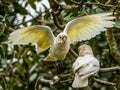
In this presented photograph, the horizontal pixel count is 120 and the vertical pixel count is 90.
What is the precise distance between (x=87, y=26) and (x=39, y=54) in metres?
0.77

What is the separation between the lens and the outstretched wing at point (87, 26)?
1.23 meters

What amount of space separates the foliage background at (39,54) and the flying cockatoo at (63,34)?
4.2 inches

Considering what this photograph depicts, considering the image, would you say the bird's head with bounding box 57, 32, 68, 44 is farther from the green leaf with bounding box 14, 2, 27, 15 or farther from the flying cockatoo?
the green leaf with bounding box 14, 2, 27, 15

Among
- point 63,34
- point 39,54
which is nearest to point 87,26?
point 63,34

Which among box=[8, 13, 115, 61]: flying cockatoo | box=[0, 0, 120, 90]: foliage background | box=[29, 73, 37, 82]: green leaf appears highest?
box=[8, 13, 115, 61]: flying cockatoo

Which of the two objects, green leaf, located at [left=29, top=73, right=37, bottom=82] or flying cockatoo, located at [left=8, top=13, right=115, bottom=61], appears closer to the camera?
flying cockatoo, located at [left=8, top=13, right=115, bottom=61]

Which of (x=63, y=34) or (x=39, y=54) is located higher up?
(x=63, y=34)

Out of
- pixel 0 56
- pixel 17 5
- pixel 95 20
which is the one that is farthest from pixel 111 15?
pixel 0 56

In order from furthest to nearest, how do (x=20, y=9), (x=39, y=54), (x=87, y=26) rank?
(x=39, y=54), (x=20, y=9), (x=87, y=26)

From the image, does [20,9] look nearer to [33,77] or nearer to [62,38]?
[33,77]

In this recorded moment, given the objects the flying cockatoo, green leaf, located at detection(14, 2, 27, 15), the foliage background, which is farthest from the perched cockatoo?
green leaf, located at detection(14, 2, 27, 15)

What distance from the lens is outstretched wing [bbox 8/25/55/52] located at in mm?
1281

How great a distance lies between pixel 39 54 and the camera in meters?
2.05

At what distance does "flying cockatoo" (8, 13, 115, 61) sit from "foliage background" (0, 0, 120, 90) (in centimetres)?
11
